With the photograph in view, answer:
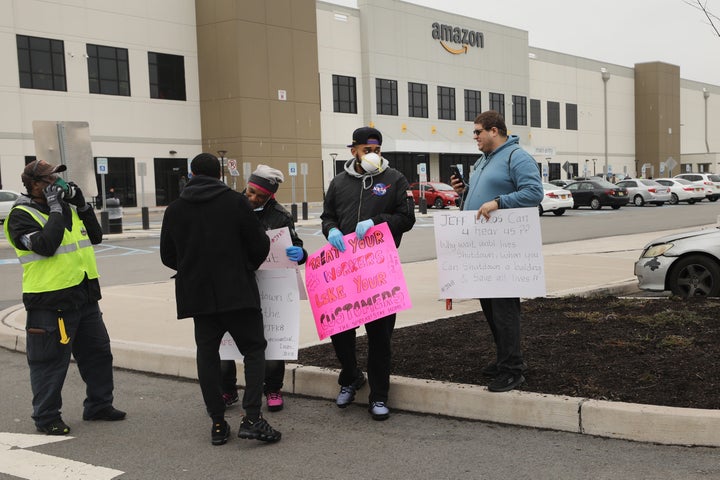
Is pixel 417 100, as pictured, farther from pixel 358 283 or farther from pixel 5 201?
pixel 358 283

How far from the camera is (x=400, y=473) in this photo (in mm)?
4242

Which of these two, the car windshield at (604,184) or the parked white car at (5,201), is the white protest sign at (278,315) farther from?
the car windshield at (604,184)

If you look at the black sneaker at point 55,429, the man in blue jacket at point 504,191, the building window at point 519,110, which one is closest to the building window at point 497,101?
the building window at point 519,110

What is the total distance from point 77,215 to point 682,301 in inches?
248

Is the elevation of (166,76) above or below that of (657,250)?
above

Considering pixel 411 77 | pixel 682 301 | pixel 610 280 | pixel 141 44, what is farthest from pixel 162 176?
pixel 682 301

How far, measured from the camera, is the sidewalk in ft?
15.1

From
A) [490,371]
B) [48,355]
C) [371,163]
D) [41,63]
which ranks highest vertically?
[41,63]

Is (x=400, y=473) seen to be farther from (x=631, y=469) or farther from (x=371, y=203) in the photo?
(x=371, y=203)

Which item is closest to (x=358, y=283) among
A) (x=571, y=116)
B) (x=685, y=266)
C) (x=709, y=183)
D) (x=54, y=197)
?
(x=54, y=197)

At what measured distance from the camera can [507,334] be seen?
207 inches

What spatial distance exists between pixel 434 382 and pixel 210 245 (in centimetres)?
199

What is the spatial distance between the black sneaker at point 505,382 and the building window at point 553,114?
68.4 meters

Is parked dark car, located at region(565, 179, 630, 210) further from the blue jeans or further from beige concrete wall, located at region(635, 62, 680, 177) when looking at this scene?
beige concrete wall, located at region(635, 62, 680, 177)
